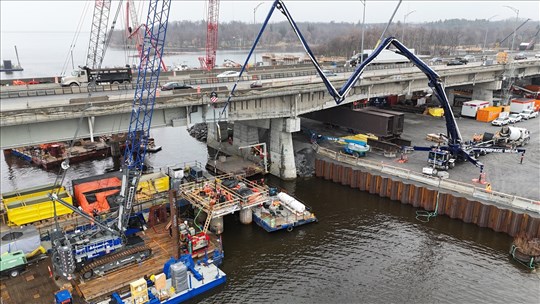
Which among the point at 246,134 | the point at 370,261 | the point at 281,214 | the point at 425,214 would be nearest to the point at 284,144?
the point at 246,134

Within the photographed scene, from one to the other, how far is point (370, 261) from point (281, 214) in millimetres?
8990

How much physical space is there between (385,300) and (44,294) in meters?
20.9

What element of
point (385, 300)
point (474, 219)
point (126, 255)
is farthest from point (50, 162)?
point (474, 219)

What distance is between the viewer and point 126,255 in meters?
26.4

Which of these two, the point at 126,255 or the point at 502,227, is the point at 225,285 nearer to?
the point at 126,255

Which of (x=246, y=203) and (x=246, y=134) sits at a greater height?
(x=246, y=134)

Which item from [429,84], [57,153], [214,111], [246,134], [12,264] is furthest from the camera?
[57,153]

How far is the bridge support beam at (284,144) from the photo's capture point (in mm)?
43625

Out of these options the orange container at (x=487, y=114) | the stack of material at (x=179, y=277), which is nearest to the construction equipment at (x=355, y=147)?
the stack of material at (x=179, y=277)

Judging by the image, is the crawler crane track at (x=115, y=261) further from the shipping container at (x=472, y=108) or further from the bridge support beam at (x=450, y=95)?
the bridge support beam at (x=450, y=95)

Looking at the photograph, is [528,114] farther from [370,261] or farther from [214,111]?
[214,111]

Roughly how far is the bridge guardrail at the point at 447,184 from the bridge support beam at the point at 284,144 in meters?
5.30

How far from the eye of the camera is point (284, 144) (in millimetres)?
44031

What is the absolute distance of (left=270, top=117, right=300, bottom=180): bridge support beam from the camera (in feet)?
143
